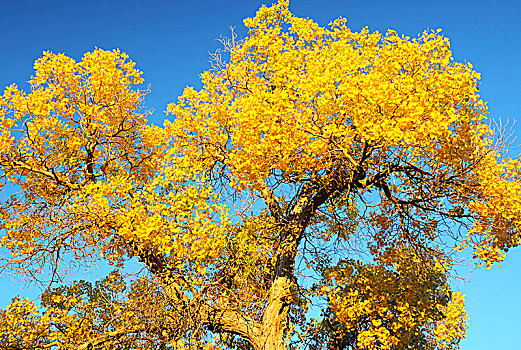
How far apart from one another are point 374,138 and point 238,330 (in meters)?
6.47

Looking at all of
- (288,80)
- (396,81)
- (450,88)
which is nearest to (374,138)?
(396,81)

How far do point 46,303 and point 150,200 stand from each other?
5.73 meters

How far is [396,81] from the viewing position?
1036 cm

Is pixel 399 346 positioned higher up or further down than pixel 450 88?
further down

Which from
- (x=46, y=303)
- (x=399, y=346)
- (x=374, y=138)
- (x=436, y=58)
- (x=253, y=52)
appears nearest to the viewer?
(x=374, y=138)

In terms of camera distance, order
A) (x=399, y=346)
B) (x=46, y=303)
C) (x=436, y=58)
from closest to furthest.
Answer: (x=436, y=58), (x=399, y=346), (x=46, y=303)

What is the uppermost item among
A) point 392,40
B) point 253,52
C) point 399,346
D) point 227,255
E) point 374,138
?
point 253,52

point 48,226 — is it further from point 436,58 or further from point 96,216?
point 436,58

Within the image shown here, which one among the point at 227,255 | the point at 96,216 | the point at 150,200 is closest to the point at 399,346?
the point at 227,255

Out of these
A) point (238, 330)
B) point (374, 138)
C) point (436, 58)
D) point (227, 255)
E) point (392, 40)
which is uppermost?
point (392, 40)

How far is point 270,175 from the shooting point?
1206 centimetres

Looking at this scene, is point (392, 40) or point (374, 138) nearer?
point (374, 138)

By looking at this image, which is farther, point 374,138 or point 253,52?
point 253,52

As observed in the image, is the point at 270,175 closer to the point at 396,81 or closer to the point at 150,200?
the point at 150,200
